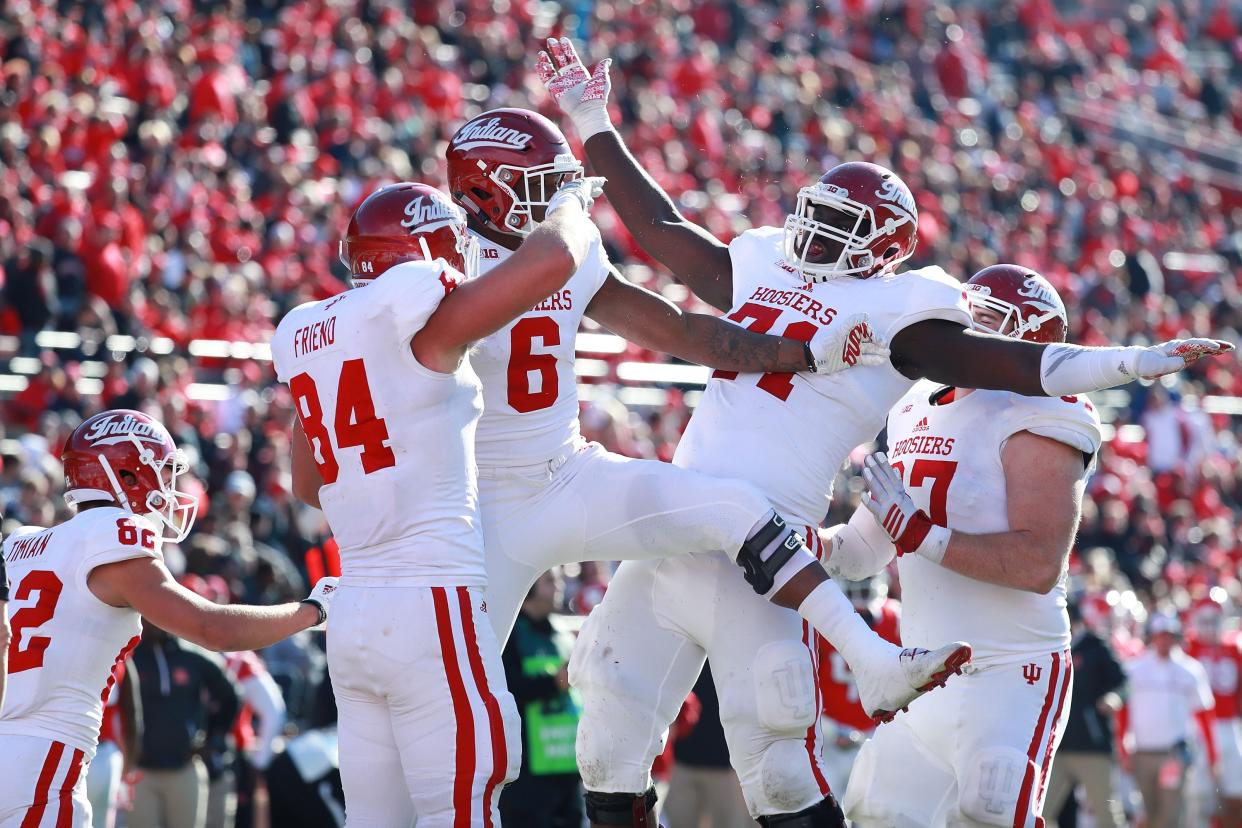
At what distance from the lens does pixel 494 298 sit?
4.32 meters

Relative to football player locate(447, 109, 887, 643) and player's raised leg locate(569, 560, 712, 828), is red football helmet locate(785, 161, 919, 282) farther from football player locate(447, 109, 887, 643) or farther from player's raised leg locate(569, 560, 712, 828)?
player's raised leg locate(569, 560, 712, 828)

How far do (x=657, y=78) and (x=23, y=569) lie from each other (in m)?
16.8

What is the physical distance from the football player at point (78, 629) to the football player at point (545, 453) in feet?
1.81

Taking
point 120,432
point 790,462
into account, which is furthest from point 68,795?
point 790,462

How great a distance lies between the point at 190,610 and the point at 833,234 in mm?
2111

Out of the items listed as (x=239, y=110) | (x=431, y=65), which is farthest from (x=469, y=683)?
(x=431, y=65)

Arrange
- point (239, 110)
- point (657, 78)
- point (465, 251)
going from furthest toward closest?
1. point (657, 78)
2. point (239, 110)
3. point (465, 251)

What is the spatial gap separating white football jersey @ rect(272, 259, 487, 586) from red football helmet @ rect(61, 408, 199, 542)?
76cm

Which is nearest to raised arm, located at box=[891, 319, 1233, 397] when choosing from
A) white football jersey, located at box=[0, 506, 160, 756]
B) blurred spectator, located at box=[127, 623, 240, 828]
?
white football jersey, located at box=[0, 506, 160, 756]

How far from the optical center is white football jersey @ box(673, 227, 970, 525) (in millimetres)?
5188

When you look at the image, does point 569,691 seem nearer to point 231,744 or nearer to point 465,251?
point 231,744

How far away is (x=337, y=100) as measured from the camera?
1681 cm

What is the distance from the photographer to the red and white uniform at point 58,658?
4832mm

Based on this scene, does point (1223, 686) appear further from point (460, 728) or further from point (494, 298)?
point (494, 298)
